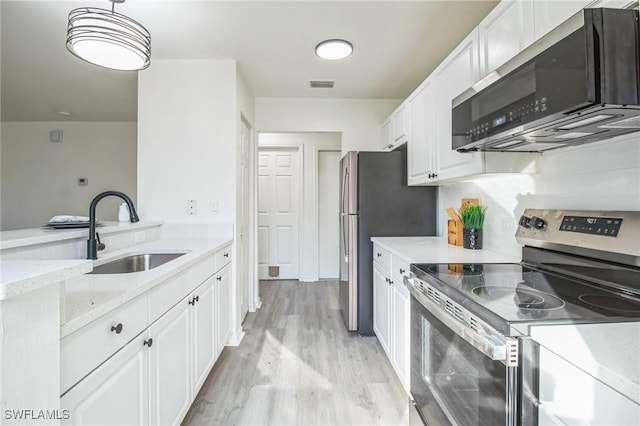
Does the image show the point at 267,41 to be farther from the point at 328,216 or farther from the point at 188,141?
the point at 328,216

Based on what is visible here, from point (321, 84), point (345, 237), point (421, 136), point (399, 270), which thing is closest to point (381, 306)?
point (399, 270)

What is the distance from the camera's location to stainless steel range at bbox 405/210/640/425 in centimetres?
80

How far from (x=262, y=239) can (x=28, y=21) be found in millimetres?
3389

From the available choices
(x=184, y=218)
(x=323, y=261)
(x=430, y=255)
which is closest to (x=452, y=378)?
(x=430, y=255)

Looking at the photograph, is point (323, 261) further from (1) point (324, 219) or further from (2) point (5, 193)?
(2) point (5, 193)

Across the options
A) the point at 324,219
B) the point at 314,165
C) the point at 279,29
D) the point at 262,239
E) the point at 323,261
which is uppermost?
the point at 279,29

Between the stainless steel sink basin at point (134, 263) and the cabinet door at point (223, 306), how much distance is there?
401 mm

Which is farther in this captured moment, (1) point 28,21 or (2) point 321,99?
(2) point 321,99

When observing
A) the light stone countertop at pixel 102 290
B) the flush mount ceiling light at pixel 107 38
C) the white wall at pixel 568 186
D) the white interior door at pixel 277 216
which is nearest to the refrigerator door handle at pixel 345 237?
the white wall at pixel 568 186

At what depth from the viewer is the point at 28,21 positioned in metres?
2.00

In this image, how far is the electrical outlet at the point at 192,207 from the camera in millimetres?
2555

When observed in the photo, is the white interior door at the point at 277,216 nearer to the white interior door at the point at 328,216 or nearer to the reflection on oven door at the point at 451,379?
the white interior door at the point at 328,216

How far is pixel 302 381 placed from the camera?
2.02 metres

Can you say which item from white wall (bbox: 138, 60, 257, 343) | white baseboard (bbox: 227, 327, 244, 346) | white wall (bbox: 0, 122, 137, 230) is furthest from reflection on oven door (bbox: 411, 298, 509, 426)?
white wall (bbox: 0, 122, 137, 230)
